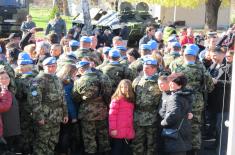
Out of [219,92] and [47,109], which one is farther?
[219,92]

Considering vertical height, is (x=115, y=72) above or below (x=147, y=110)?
above

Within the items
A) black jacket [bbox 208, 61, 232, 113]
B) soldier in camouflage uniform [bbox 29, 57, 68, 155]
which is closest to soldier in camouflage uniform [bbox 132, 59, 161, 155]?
soldier in camouflage uniform [bbox 29, 57, 68, 155]

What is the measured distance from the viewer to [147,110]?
760 cm

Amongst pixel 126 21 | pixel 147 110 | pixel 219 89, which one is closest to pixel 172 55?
pixel 219 89

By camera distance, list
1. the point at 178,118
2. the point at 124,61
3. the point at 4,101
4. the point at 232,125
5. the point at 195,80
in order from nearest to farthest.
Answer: the point at 232,125 → the point at 178,118 → the point at 4,101 → the point at 195,80 → the point at 124,61

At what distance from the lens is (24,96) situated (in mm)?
7812

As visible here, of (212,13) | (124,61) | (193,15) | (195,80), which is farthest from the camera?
(193,15)

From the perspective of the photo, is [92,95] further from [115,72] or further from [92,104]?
[115,72]

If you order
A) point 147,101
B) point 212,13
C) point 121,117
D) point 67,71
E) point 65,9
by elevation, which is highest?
point 65,9

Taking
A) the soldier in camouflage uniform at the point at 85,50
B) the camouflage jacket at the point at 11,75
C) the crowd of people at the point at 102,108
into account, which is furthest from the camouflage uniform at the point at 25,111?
the soldier in camouflage uniform at the point at 85,50

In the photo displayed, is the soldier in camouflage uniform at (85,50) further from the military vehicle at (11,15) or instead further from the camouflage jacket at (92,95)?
the military vehicle at (11,15)

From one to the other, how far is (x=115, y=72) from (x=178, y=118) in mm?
2265

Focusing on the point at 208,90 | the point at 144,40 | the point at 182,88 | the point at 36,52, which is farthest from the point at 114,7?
the point at 182,88

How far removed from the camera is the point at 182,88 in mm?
6895
